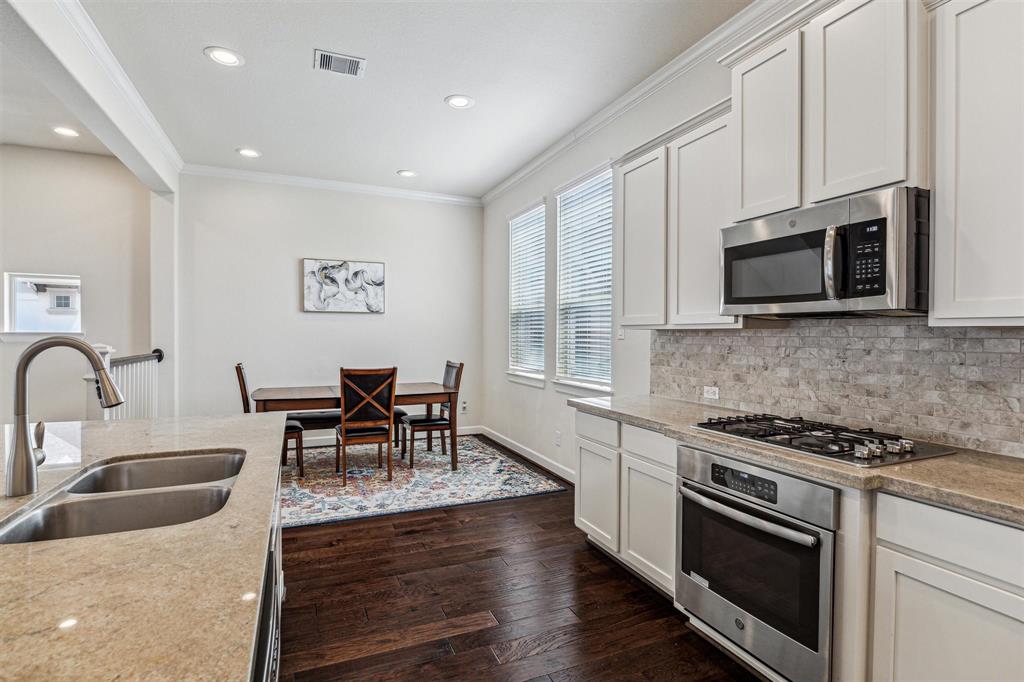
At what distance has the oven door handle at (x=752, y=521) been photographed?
5.53 ft

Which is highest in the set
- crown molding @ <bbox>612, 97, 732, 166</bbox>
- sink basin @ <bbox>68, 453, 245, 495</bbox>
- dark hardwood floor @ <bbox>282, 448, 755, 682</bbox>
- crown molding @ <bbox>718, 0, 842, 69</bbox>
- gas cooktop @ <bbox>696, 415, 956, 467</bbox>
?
crown molding @ <bbox>718, 0, 842, 69</bbox>

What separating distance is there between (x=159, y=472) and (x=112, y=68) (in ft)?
9.54

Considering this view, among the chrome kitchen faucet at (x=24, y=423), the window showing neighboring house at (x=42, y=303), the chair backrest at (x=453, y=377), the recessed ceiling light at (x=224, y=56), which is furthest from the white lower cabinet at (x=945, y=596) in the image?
the window showing neighboring house at (x=42, y=303)

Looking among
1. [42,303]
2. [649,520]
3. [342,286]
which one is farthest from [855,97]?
[42,303]

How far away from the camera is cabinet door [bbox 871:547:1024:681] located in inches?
49.9

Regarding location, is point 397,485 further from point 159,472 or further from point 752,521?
point 752,521

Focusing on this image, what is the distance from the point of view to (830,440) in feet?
6.22

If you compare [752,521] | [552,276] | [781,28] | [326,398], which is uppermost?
[781,28]

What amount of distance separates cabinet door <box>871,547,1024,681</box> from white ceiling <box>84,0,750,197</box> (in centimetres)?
259

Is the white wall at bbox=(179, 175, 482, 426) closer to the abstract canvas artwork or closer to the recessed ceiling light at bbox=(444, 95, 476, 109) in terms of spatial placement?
the abstract canvas artwork

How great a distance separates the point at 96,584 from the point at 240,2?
2.85 m

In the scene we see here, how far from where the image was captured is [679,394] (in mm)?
3135

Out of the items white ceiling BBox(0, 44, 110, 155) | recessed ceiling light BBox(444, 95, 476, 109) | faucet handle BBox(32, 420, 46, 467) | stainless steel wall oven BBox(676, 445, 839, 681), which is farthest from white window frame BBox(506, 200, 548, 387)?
faucet handle BBox(32, 420, 46, 467)

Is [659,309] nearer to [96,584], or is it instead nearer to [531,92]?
[531,92]
